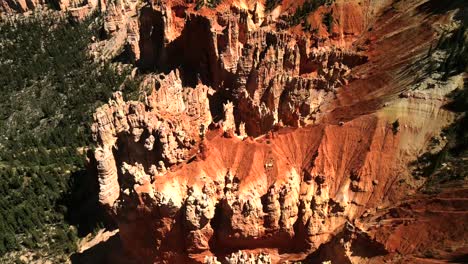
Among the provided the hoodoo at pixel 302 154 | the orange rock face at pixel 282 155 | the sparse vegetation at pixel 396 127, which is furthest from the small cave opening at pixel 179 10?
the sparse vegetation at pixel 396 127

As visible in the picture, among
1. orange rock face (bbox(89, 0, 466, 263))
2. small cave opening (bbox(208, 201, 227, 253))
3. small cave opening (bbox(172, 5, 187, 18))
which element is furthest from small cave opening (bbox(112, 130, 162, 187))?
small cave opening (bbox(172, 5, 187, 18))

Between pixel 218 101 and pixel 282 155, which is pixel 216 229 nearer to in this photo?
pixel 282 155

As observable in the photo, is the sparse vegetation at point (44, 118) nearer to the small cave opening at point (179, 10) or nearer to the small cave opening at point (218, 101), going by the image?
the small cave opening at point (179, 10)

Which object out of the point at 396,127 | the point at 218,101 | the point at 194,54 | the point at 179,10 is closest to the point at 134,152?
the point at 218,101

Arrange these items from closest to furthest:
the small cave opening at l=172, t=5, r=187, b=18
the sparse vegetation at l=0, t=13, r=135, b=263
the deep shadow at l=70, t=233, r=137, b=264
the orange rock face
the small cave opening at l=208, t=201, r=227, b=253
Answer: the orange rock face < the small cave opening at l=208, t=201, r=227, b=253 < the deep shadow at l=70, t=233, r=137, b=264 < the sparse vegetation at l=0, t=13, r=135, b=263 < the small cave opening at l=172, t=5, r=187, b=18

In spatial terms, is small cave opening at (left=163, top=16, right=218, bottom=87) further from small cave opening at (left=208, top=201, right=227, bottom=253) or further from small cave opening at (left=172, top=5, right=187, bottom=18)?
small cave opening at (left=208, top=201, right=227, bottom=253)

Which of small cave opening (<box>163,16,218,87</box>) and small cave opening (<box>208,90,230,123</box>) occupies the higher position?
small cave opening (<box>163,16,218,87</box>)

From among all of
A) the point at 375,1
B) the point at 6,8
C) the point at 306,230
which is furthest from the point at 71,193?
the point at 6,8

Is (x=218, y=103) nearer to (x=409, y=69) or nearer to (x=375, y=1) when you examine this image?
(x=409, y=69)
